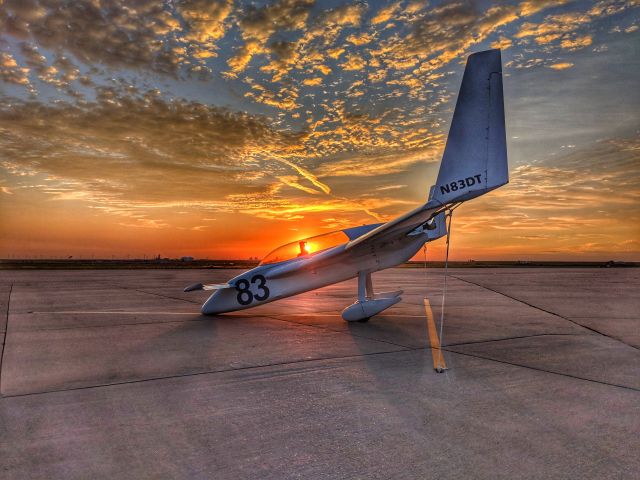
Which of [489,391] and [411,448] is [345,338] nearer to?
[489,391]

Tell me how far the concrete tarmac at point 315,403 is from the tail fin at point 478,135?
10.0 ft

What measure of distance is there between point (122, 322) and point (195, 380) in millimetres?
5881

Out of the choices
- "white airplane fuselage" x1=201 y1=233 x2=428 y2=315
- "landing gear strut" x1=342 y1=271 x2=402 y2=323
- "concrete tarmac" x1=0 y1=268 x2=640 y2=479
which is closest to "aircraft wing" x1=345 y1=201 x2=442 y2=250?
"white airplane fuselage" x1=201 y1=233 x2=428 y2=315

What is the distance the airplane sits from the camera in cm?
844

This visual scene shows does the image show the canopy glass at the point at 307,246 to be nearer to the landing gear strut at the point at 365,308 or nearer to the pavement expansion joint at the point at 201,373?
the landing gear strut at the point at 365,308

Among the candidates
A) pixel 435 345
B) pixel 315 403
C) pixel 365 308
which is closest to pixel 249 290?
pixel 365 308

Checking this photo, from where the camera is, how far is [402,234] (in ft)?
32.9

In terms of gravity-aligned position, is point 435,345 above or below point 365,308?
below

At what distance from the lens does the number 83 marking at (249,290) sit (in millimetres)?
10828

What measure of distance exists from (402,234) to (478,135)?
2.78 m

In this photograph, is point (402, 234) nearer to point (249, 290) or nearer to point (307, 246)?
point (307, 246)

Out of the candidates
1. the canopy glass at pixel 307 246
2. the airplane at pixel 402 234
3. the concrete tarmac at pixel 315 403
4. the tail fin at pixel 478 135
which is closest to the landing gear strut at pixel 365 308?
the airplane at pixel 402 234

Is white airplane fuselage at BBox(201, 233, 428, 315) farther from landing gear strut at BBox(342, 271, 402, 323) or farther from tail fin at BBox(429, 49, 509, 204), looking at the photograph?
tail fin at BBox(429, 49, 509, 204)

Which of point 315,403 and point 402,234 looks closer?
point 315,403
